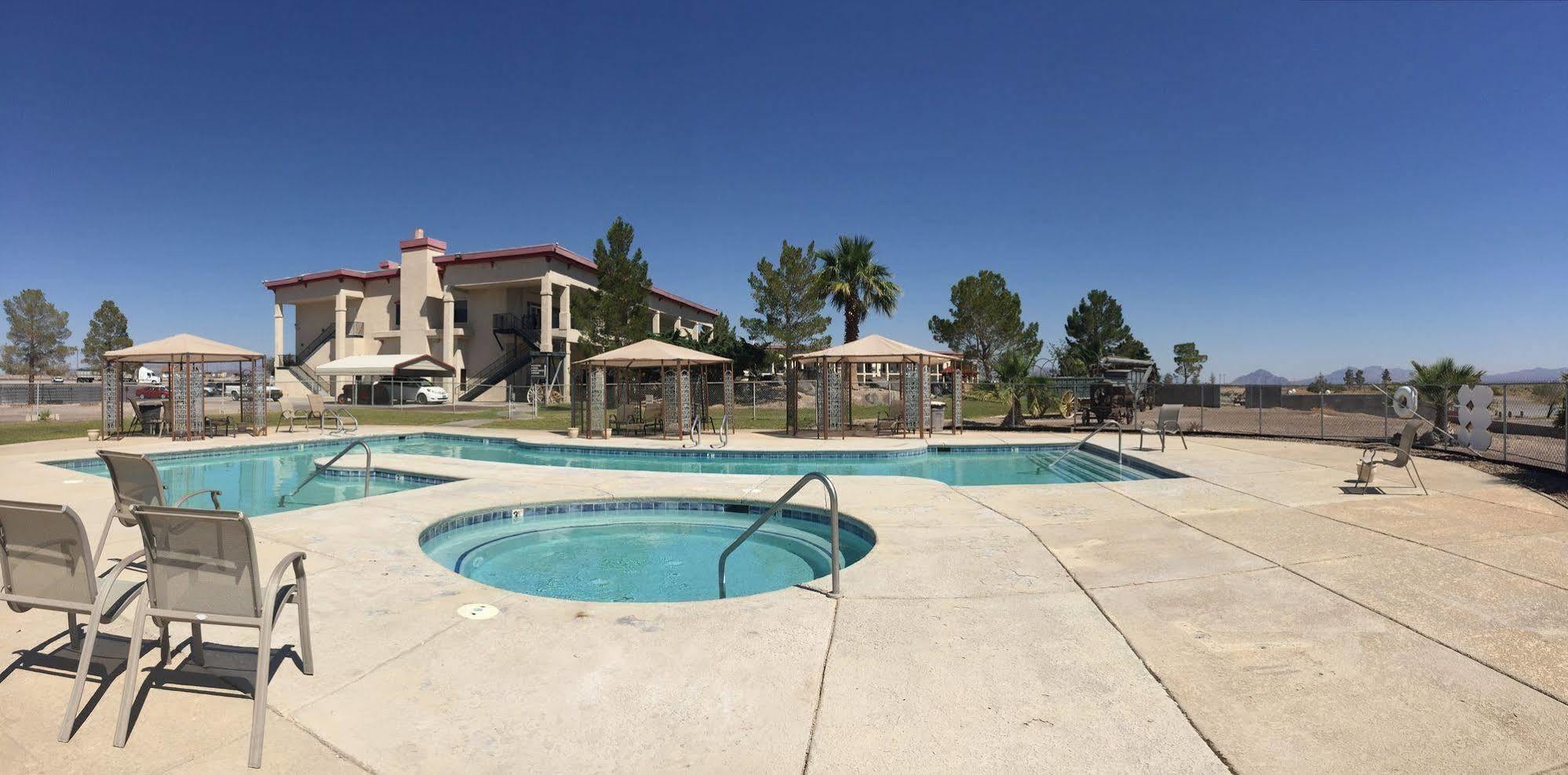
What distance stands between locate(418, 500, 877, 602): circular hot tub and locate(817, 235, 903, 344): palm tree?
2565cm

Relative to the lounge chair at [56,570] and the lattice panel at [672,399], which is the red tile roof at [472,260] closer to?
the lattice panel at [672,399]

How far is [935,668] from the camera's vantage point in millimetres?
3395

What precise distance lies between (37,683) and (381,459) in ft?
28.8

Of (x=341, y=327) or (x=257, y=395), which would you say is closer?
(x=257, y=395)

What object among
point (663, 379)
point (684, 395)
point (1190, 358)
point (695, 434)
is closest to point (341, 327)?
point (663, 379)

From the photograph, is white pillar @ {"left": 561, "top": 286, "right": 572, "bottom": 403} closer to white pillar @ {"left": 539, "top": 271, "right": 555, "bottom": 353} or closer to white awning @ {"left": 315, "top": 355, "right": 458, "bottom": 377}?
white pillar @ {"left": 539, "top": 271, "right": 555, "bottom": 353}

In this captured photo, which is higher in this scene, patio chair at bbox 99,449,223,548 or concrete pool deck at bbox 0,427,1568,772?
patio chair at bbox 99,449,223,548

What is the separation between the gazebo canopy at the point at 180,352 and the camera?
1566 centimetres

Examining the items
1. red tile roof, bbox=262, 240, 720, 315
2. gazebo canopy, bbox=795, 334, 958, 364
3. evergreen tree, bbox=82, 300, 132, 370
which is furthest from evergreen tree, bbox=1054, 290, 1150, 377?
evergreen tree, bbox=82, 300, 132, 370

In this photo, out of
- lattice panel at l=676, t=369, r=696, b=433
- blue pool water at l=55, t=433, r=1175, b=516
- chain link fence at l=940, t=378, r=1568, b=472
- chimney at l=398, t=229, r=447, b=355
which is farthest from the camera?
chimney at l=398, t=229, r=447, b=355

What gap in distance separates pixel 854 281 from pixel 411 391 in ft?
82.4

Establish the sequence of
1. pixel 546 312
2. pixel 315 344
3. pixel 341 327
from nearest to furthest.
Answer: pixel 546 312
pixel 341 327
pixel 315 344

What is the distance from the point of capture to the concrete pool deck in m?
2.65

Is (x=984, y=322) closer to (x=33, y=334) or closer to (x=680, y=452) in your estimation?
(x=680, y=452)
